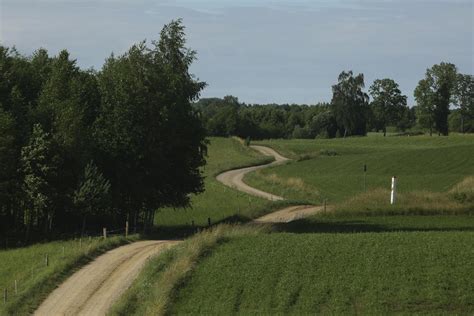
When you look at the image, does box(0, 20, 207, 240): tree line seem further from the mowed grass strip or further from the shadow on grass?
the mowed grass strip

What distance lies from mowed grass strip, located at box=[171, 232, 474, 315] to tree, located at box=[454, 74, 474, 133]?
15385 centimetres

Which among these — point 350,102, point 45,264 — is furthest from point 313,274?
point 350,102

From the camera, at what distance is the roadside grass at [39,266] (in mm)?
29062

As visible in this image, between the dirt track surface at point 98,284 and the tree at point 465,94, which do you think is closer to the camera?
the dirt track surface at point 98,284

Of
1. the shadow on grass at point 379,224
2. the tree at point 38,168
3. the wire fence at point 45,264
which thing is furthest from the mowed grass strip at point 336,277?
the tree at point 38,168

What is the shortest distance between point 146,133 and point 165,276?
19055 millimetres

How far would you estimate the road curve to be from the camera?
49.2 meters

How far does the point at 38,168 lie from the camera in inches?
1751

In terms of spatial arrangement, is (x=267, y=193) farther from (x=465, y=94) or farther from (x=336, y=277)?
(x=465, y=94)

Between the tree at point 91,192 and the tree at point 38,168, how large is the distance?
1700mm

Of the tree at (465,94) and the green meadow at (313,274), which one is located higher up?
the tree at (465,94)

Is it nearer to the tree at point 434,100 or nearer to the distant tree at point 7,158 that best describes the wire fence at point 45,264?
the distant tree at point 7,158

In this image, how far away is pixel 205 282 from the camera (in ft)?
89.2

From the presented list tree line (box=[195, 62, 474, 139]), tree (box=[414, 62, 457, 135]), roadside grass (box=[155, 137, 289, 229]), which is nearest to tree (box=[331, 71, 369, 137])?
tree line (box=[195, 62, 474, 139])
